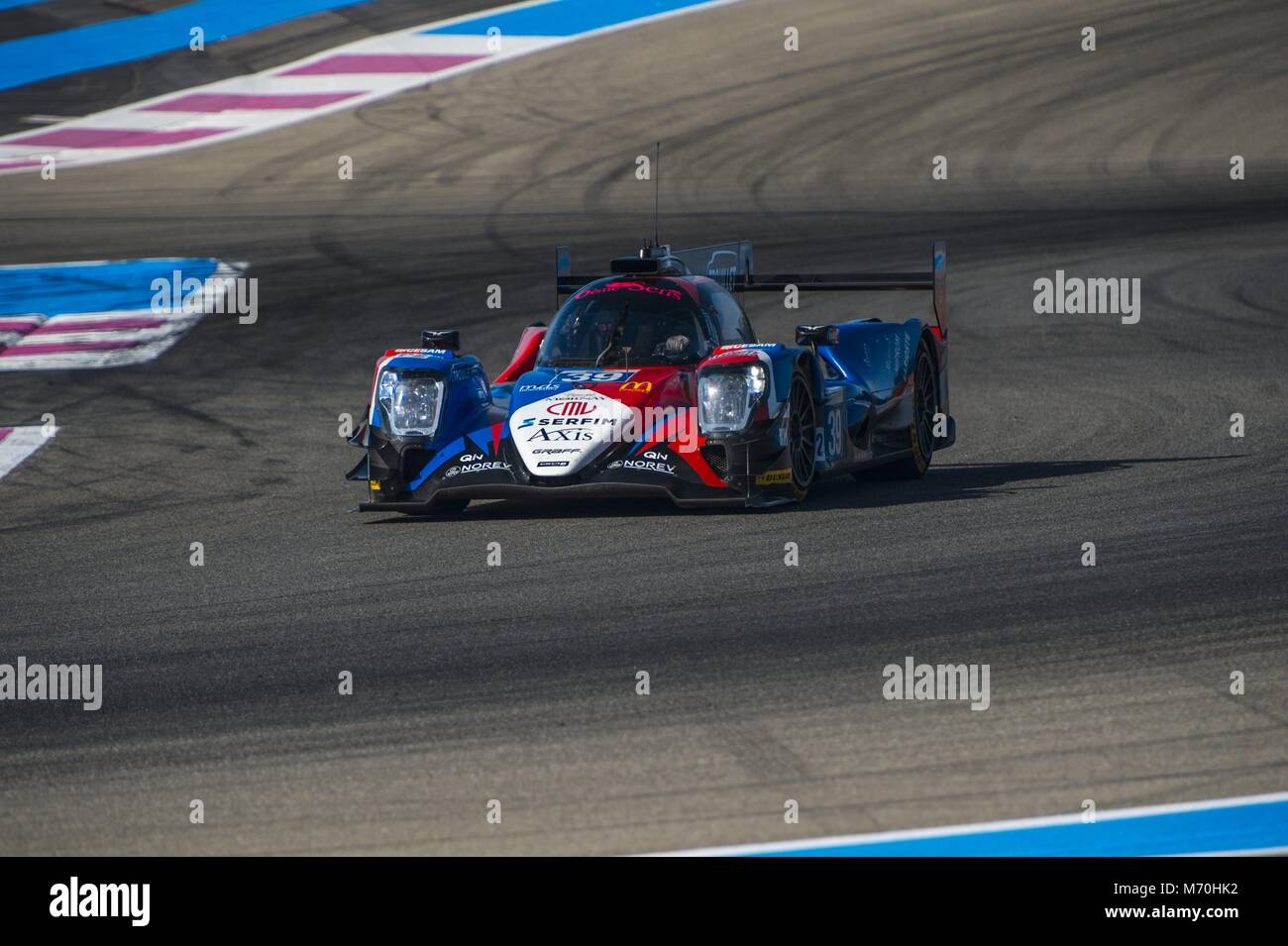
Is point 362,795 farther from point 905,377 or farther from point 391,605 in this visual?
point 905,377

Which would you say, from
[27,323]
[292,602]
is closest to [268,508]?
[292,602]

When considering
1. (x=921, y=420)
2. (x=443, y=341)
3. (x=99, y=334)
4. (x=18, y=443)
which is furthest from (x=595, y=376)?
(x=99, y=334)

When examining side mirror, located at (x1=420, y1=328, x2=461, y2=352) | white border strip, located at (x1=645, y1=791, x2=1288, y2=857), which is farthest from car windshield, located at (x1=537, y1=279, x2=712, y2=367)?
white border strip, located at (x1=645, y1=791, x2=1288, y2=857)

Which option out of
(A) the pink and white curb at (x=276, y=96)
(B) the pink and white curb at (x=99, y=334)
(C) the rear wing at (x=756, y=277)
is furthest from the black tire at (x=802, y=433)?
(A) the pink and white curb at (x=276, y=96)

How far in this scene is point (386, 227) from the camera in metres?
23.8

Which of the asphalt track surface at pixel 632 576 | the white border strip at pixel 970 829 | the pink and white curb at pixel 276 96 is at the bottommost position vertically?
the white border strip at pixel 970 829

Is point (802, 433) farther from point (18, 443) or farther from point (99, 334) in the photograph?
point (99, 334)

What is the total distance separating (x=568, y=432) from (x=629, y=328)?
1.01 m

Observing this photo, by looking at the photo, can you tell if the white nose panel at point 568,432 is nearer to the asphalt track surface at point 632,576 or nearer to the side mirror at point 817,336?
the asphalt track surface at point 632,576

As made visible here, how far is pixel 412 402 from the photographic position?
10.7 metres

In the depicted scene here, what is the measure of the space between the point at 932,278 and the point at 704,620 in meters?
5.10

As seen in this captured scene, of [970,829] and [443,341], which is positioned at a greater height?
[443,341]

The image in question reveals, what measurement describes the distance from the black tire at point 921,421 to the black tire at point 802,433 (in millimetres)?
1214

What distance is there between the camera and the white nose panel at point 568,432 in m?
10.2
